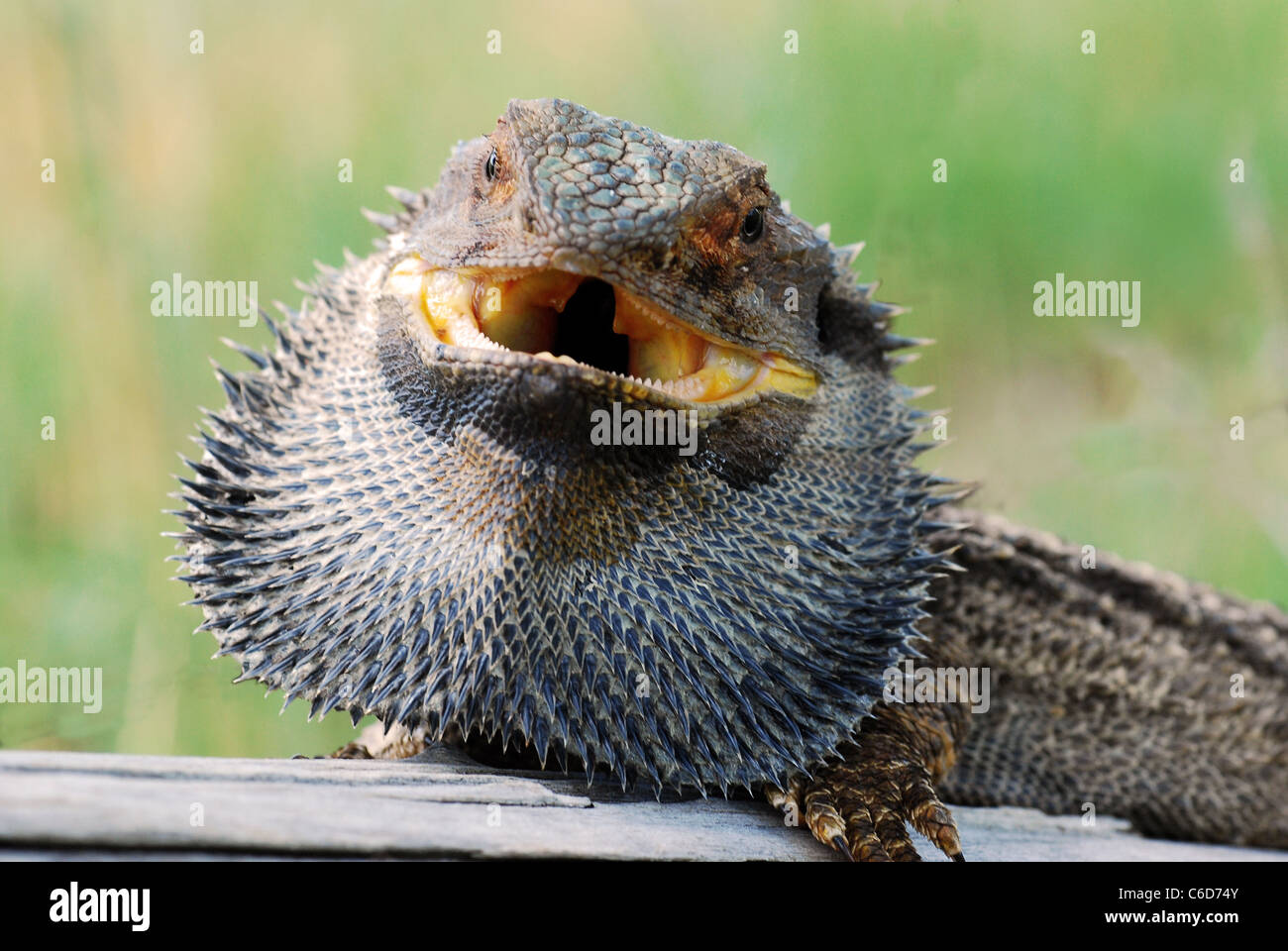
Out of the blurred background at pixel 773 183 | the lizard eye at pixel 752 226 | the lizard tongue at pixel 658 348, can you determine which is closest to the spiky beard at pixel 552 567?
the lizard tongue at pixel 658 348

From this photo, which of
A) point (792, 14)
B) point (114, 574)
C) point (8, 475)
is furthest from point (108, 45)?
point (792, 14)

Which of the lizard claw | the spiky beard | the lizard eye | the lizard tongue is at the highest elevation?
the lizard eye

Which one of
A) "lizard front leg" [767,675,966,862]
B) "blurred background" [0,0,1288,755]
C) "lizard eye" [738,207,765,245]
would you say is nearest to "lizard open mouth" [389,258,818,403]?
"lizard eye" [738,207,765,245]

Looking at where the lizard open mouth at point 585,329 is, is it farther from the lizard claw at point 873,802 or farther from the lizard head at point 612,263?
the lizard claw at point 873,802

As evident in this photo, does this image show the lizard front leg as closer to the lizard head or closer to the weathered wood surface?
the weathered wood surface

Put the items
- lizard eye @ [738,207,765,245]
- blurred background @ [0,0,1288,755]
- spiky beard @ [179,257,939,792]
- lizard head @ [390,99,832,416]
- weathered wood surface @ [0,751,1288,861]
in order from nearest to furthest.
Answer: weathered wood surface @ [0,751,1288,861] < lizard head @ [390,99,832,416] < spiky beard @ [179,257,939,792] < lizard eye @ [738,207,765,245] < blurred background @ [0,0,1288,755]

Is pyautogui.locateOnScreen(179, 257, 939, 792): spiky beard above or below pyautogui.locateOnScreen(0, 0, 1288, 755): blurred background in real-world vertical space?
below

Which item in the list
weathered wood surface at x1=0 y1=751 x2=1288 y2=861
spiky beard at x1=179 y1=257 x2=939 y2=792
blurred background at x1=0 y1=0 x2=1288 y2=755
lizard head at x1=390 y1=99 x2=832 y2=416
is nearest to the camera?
weathered wood surface at x1=0 y1=751 x2=1288 y2=861
